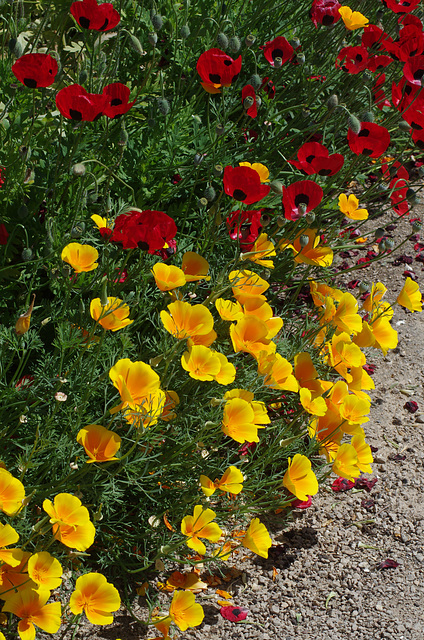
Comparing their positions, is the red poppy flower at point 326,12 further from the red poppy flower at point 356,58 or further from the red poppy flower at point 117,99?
the red poppy flower at point 117,99

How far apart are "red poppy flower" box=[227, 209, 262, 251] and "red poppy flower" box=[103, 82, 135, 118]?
23.1 inches

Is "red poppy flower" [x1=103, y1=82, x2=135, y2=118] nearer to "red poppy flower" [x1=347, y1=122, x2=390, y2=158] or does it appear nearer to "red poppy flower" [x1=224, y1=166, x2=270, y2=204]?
"red poppy flower" [x1=224, y1=166, x2=270, y2=204]

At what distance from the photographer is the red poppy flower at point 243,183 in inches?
82.3

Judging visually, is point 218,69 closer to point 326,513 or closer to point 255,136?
point 255,136

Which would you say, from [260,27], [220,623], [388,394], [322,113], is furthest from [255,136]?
[220,623]

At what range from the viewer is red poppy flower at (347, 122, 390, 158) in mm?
2340

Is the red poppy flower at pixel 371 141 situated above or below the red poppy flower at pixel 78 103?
above

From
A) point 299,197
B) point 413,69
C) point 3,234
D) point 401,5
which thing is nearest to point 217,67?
point 299,197

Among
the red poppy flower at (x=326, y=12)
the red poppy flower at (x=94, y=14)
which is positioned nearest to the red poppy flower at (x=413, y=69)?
the red poppy flower at (x=326, y=12)

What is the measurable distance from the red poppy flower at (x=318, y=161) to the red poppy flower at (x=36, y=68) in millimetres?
869

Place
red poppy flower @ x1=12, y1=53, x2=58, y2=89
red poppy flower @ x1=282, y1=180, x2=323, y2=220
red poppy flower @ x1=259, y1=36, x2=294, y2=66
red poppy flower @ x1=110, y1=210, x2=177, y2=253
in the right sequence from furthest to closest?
red poppy flower @ x1=259, y1=36, x2=294, y2=66 < red poppy flower @ x1=282, y1=180, x2=323, y2=220 < red poppy flower @ x1=12, y1=53, x2=58, y2=89 < red poppy flower @ x1=110, y1=210, x2=177, y2=253

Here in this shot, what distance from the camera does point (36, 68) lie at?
1.96 metres

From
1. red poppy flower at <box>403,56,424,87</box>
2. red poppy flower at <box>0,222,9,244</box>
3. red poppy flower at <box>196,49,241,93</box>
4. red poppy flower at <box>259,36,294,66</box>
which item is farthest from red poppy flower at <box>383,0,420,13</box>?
red poppy flower at <box>0,222,9,244</box>

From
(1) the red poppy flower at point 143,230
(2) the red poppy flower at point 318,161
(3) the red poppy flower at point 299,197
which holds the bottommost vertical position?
(1) the red poppy flower at point 143,230
